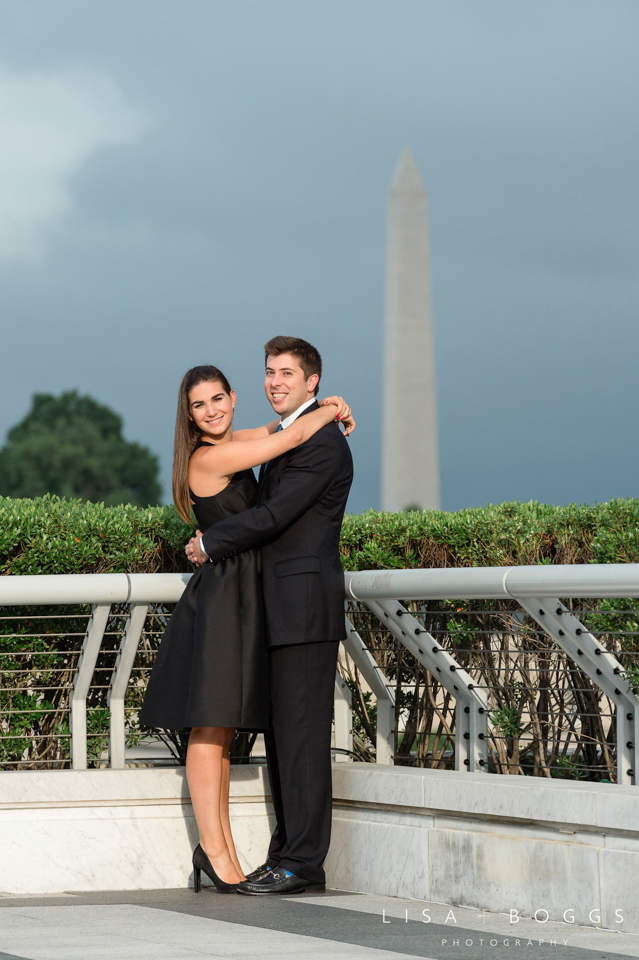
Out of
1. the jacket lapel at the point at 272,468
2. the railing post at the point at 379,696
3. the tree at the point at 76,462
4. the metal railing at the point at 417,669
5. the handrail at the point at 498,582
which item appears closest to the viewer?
the handrail at the point at 498,582

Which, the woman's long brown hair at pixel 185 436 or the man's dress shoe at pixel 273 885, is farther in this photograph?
the woman's long brown hair at pixel 185 436

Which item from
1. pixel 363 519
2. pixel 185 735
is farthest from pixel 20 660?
pixel 363 519

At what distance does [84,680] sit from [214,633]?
750mm

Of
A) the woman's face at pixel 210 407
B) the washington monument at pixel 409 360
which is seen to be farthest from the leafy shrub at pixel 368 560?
the washington monument at pixel 409 360

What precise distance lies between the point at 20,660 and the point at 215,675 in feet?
3.36

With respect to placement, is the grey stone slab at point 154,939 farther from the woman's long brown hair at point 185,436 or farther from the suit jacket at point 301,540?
the woman's long brown hair at point 185,436

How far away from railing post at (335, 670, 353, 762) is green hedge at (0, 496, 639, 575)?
1.93 feet

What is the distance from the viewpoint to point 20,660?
550 centimetres

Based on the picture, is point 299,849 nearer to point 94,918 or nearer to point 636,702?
point 94,918

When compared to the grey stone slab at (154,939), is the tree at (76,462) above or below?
above

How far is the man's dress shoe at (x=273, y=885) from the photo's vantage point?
498 centimetres

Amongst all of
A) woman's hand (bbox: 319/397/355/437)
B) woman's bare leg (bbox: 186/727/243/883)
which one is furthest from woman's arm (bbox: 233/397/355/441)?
woman's bare leg (bbox: 186/727/243/883)

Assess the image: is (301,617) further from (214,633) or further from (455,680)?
(455,680)

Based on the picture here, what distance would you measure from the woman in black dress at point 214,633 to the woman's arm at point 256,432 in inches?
10.3
